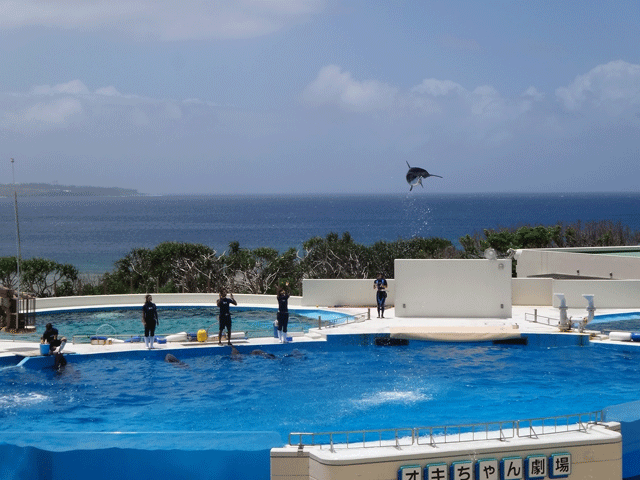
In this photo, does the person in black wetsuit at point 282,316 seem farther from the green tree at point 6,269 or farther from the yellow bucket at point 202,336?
the green tree at point 6,269

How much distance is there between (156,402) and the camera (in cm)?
1273

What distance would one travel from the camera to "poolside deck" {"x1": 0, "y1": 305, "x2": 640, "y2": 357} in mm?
15641

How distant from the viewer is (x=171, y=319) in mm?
20422

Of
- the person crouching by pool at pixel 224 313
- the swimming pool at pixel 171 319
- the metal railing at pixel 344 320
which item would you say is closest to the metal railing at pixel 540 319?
the metal railing at pixel 344 320

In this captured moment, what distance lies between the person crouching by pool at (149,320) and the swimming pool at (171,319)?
1746mm

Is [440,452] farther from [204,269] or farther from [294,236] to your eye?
[294,236]

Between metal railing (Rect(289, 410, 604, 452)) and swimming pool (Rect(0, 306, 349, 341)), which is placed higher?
swimming pool (Rect(0, 306, 349, 341))

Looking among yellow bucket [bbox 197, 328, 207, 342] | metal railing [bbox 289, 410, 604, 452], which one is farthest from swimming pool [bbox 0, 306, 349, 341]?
metal railing [bbox 289, 410, 604, 452]

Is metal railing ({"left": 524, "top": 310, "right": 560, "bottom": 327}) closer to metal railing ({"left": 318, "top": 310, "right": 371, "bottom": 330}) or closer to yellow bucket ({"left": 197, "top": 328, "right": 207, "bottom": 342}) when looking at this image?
metal railing ({"left": 318, "top": 310, "right": 371, "bottom": 330})

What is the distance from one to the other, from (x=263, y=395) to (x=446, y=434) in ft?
17.5

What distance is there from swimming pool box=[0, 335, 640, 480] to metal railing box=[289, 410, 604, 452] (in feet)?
1.89

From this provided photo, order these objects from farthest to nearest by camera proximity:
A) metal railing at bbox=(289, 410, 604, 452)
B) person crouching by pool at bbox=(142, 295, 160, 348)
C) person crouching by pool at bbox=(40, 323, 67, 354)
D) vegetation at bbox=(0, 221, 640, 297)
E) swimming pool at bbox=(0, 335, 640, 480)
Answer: vegetation at bbox=(0, 221, 640, 297)
person crouching by pool at bbox=(142, 295, 160, 348)
person crouching by pool at bbox=(40, 323, 67, 354)
swimming pool at bbox=(0, 335, 640, 480)
metal railing at bbox=(289, 410, 604, 452)

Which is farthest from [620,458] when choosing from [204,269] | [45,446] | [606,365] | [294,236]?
[294,236]

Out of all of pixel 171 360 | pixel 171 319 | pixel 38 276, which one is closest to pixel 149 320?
pixel 171 360
